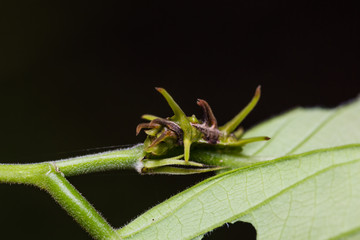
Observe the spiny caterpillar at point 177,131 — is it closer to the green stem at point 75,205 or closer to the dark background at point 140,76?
the green stem at point 75,205

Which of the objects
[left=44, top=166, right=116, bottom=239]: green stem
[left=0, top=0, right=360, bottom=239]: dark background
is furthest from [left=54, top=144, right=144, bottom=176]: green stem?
[left=0, top=0, right=360, bottom=239]: dark background

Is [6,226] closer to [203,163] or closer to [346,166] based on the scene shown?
[203,163]

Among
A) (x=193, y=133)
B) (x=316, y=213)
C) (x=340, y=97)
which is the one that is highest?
(x=193, y=133)

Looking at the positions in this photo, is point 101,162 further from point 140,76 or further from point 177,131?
point 140,76

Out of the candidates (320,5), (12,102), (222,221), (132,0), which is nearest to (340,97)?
(320,5)

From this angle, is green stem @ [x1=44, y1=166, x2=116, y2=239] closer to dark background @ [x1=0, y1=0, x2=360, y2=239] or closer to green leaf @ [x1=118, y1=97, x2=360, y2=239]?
green leaf @ [x1=118, y1=97, x2=360, y2=239]

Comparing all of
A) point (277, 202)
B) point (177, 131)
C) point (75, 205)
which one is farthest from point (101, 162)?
point (277, 202)

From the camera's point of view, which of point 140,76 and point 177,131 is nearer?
point 177,131

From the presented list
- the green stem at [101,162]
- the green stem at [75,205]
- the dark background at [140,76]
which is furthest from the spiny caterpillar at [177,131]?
the dark background at [140,76]
